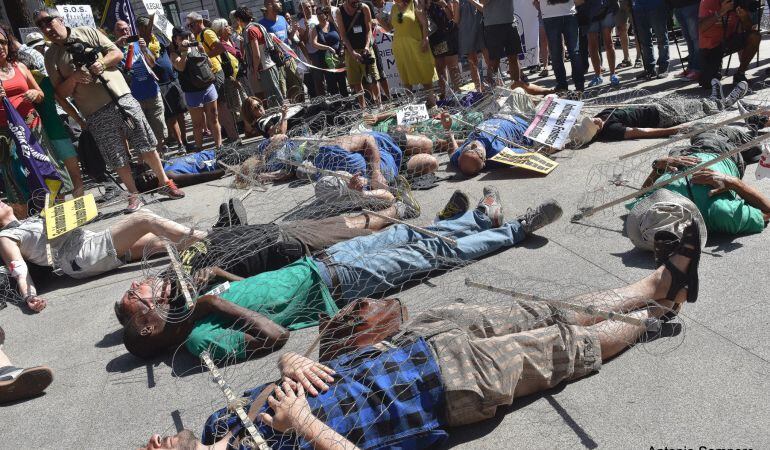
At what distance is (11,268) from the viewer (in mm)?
4559

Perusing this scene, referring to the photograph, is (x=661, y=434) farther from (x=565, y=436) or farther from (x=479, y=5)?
(x=479, y=5)

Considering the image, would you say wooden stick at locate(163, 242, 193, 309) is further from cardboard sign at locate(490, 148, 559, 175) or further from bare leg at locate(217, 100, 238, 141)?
bare leg at locate(217, 100, 238, 141)

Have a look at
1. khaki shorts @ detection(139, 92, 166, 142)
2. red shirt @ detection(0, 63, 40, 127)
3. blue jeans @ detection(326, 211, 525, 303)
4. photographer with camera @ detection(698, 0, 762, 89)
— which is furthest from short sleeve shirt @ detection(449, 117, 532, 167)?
khaki shorts @ detection(139, 92, 166, 142)

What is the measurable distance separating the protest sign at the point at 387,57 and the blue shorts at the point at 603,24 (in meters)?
2.73

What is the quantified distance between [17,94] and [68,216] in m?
1.98

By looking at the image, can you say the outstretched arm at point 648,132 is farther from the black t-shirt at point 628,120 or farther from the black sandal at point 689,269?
the black sandal at point 689,269

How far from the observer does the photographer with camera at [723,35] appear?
6736 mm

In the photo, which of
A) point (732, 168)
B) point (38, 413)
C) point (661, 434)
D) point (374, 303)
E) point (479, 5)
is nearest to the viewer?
point (661, 434)

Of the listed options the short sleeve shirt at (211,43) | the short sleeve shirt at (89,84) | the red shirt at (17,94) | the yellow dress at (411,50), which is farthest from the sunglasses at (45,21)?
the yellow dress at (411,50)

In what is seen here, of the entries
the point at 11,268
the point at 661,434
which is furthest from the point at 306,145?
the point at 661,434

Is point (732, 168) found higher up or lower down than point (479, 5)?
lower down

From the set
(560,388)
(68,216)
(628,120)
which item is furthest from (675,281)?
(68,216)

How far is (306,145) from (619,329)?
3.97 m

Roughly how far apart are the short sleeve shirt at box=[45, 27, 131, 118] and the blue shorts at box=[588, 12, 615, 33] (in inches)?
223
